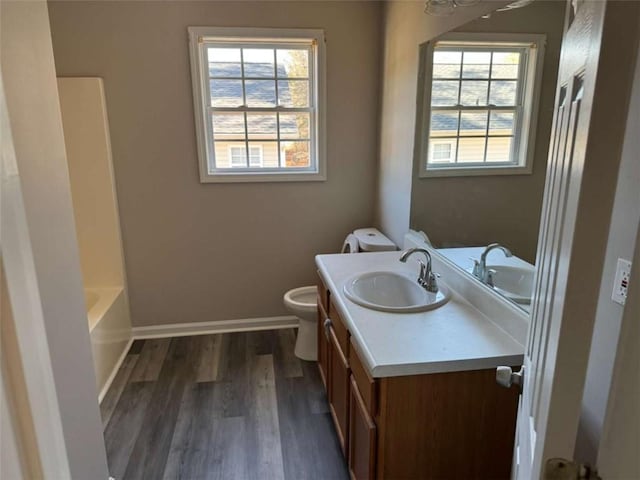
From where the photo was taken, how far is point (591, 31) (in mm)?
546

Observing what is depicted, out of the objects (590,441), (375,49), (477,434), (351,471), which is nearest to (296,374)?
(351,471)

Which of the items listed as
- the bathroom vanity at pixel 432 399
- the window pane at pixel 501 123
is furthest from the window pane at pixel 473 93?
the bathroom vanity at pixel 432 399

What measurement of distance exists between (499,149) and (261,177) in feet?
6.10

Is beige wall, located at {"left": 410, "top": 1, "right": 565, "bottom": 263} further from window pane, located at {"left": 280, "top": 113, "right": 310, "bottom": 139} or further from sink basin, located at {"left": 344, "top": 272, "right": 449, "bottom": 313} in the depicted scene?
window pane, located at {"left": 280, "top": 113, "right": 310, "bottom": 139}

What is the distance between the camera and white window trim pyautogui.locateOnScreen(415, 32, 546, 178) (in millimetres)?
1518

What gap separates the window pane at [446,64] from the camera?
2035 mm

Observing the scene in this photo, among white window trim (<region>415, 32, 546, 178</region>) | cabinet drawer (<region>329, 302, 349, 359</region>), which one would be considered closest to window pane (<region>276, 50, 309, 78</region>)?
white window trim (<region>415, 32, 546, 178</region>)

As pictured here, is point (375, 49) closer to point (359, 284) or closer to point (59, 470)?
point (359, 284)

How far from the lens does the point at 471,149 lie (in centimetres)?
197

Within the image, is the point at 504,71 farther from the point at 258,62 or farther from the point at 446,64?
the point at 258,62

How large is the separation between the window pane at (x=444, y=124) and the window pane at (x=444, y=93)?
50 millimetres

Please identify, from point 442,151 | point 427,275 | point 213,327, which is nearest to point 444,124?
point 442,151

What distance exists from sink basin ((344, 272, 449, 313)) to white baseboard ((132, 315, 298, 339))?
4.79ft

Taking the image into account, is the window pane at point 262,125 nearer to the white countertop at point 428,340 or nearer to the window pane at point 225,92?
the window pane at point 225,92
